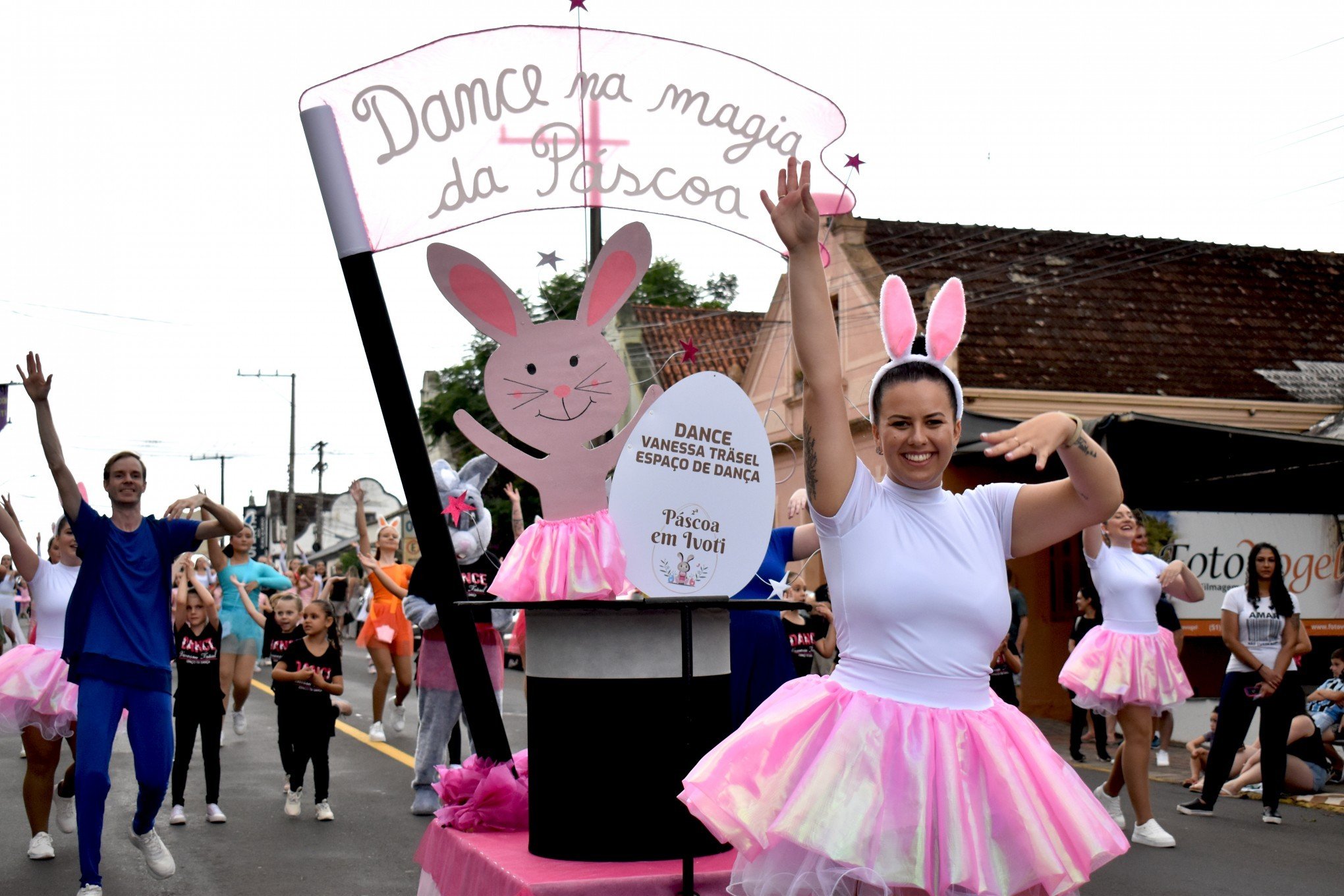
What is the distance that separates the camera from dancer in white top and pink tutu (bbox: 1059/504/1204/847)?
8.20m

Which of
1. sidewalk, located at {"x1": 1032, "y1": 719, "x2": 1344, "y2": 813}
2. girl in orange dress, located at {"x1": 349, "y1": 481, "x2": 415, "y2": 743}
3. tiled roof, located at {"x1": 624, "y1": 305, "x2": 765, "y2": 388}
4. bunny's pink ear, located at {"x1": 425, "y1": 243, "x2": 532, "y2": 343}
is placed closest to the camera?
bunny's pink ear, located at {"x1": 425, "y1": 243, "x2": 532, "y2": 343}

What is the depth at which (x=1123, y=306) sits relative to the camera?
23391 mm

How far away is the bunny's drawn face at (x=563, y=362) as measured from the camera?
552 cm

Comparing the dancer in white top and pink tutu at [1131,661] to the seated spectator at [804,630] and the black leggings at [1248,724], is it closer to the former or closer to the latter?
the black leggings at [1248,724]

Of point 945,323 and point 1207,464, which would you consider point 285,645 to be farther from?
point 1207,464

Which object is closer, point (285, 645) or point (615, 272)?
point (615, 272)

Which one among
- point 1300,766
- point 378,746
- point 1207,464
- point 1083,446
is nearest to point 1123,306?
point 1207,464

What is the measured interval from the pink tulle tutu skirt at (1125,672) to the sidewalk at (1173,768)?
0.94m

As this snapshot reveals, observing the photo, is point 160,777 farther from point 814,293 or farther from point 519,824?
point 814,293

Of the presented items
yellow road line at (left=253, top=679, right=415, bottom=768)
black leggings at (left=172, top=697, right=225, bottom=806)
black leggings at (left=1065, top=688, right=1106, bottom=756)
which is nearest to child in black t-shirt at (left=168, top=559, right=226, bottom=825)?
black leggings at (left=172, top=697, right=225, bottom=806)

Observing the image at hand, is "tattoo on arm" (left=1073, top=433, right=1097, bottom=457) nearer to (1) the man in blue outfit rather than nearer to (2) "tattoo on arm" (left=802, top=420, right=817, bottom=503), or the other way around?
(2) "tattoo on arm" (left=802, top=420, right=817, bottom=503)

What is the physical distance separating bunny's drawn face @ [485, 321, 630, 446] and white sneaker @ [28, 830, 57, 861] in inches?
162

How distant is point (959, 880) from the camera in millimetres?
2930

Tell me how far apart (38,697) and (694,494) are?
14.9 feet
